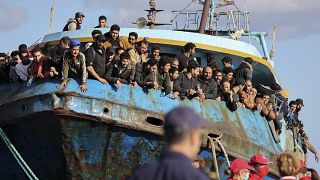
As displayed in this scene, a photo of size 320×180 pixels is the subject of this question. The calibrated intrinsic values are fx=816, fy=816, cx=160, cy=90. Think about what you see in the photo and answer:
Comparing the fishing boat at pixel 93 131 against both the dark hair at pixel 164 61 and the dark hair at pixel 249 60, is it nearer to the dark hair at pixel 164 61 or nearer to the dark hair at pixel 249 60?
the dark hair at pixel 164 61

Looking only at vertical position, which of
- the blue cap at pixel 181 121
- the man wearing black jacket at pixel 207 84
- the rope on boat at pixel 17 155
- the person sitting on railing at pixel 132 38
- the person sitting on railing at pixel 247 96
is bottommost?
the rope on boat at pixel 17 155

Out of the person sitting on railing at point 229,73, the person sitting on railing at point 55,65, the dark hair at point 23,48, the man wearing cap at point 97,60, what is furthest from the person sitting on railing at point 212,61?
the dark hair at point 23,48

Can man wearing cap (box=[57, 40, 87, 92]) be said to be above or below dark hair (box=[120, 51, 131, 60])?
below

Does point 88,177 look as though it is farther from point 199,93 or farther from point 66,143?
point 199,93

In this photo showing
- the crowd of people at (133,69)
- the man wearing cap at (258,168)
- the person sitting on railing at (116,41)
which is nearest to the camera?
the man wearing cap at (258,168)

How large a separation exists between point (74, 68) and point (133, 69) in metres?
0.90

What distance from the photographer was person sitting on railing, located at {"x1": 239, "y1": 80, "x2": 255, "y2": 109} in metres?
13.7

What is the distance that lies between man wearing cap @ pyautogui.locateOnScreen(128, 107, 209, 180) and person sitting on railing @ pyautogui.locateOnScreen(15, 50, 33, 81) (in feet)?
26.7

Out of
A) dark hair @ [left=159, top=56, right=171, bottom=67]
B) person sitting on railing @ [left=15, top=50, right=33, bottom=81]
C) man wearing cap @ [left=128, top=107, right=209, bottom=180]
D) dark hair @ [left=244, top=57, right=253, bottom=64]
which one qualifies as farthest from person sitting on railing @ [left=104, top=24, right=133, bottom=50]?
man wearing cap @ [left=128, top=107, right=209, bottom=180]

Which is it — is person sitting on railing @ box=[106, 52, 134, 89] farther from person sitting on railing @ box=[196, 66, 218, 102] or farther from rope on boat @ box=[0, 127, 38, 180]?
rope on boat @ box=[0, 127, 38, 180]

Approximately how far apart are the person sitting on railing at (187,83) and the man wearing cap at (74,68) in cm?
156

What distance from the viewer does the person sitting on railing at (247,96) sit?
45.0 feet

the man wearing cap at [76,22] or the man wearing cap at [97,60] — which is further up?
the man wearing cap at [76,22]

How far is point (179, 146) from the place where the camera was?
4.27 m
